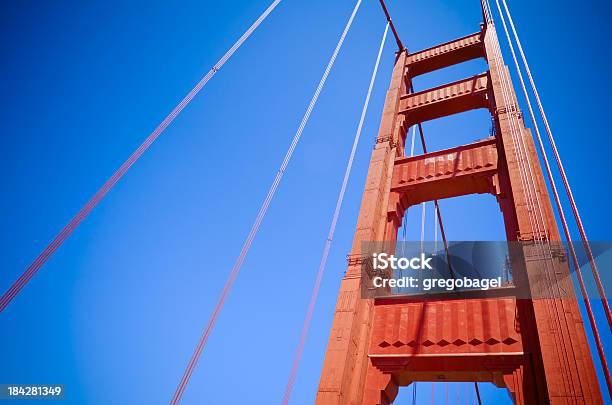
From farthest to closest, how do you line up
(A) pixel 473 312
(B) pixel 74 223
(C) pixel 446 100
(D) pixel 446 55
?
1. (D) pixel 446 55
2. (C) pixel 446 100
3. (A) pixel 473 312
4. (B) pixel 74 223

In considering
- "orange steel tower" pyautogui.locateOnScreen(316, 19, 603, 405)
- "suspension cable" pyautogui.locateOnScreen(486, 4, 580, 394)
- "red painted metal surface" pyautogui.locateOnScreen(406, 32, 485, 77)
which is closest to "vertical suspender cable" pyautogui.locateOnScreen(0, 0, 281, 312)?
"orange steel tower" pyautogui.locateOnScreen(316, 19, 603, 405)

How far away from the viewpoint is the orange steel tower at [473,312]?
24.7 ft

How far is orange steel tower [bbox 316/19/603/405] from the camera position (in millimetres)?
7520

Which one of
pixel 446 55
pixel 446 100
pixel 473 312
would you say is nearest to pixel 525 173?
pixel 473 312

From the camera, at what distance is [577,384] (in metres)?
6.59

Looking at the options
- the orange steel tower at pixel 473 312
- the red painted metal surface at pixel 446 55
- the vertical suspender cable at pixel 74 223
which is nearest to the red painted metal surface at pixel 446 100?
the orange steel tower at pixel 473 312

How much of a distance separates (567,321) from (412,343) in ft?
11.9

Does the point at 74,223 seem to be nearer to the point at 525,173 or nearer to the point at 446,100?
the point at 525,173

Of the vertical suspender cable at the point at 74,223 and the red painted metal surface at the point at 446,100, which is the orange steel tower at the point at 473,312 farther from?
the vertical suspender cable at the point at 74,223

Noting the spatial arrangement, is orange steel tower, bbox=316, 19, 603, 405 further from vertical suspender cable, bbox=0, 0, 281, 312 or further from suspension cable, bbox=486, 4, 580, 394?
vertical suspender cable, bbox=0, 0, 281, 312

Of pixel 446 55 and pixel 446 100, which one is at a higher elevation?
pixel 446 55

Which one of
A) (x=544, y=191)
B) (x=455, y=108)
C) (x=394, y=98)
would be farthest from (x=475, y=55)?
(x=544, y=191)

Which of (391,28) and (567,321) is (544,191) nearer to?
(567,321)

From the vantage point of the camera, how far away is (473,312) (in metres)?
9.59
